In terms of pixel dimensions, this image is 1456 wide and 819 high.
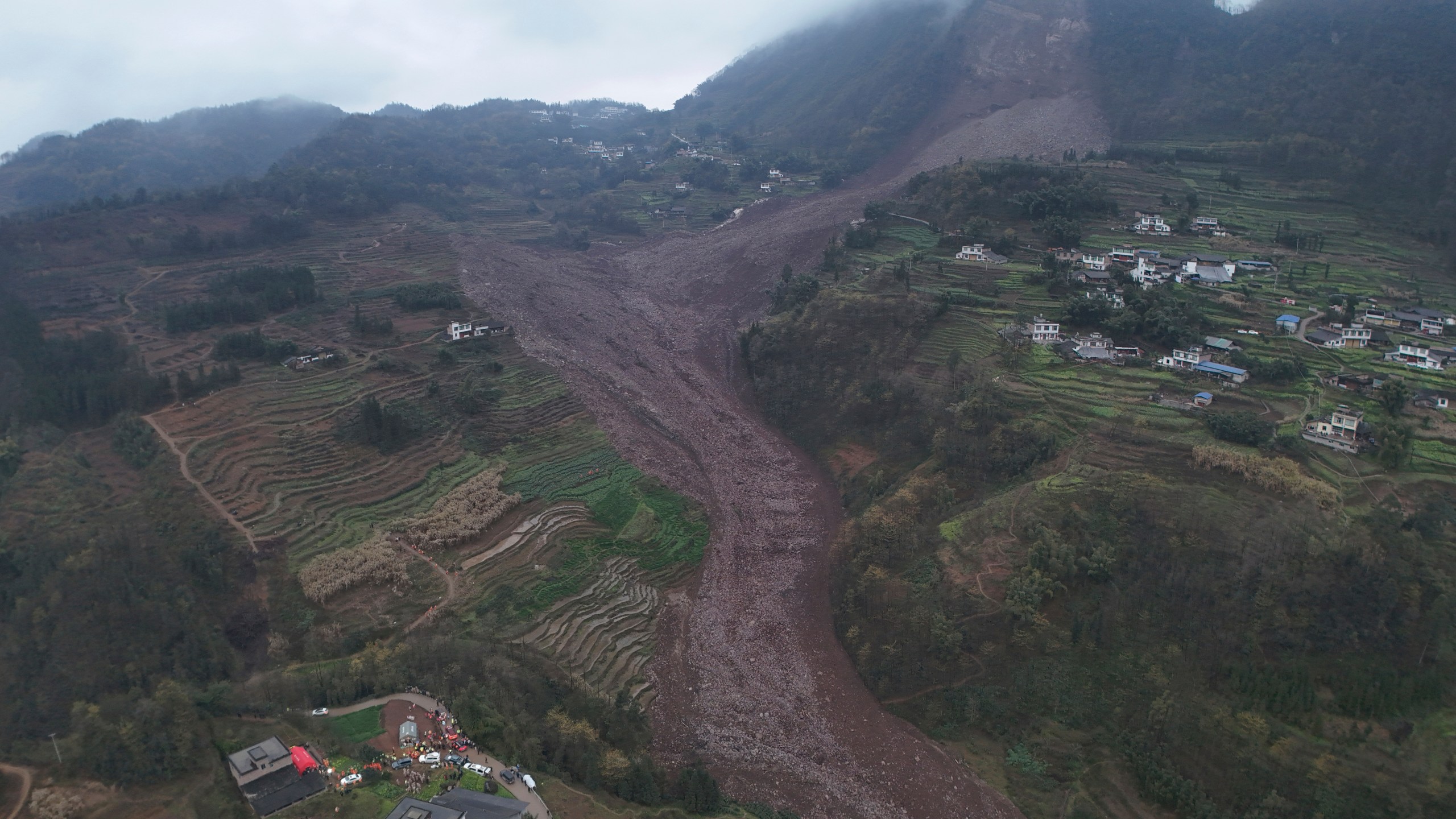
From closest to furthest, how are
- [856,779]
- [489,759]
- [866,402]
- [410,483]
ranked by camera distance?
[489,759] → [856,779] → [410,483] → [866,402]

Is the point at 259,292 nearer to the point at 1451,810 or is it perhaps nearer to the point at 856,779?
the point at 856,779

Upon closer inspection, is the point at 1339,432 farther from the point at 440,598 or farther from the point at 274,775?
the point at 274,775

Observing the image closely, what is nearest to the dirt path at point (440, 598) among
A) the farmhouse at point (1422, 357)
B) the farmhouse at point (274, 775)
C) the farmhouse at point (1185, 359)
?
the farmhouse at point (274, 775)

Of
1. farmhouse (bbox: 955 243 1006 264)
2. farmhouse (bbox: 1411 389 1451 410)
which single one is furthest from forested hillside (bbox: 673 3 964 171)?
farmhouse (bbox: 1411 389 1451 410)

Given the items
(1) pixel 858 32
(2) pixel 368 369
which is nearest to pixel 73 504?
(2) pixel 368 369

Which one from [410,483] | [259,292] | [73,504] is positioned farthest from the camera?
[259,292]

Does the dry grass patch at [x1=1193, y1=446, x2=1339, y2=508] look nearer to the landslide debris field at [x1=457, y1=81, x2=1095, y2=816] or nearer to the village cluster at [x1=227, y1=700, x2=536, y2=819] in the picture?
the landslide debris field at [x1=457, y1=81, x2=1095, y2=816]

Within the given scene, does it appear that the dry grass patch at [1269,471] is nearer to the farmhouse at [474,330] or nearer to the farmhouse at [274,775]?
the farmhouse at [274,775]
